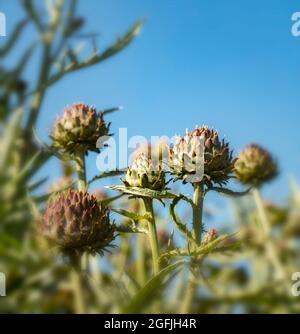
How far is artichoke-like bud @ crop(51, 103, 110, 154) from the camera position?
3.40ft

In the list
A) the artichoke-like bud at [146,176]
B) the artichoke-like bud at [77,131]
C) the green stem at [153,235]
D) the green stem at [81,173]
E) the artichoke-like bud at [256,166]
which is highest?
the artichoke-like bud at [256,166]

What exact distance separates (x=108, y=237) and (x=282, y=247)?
1.46ft

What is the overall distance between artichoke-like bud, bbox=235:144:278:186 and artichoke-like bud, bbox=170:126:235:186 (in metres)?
0.72

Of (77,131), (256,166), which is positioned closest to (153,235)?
(77,131)

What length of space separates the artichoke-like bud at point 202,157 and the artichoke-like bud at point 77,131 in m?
0.26

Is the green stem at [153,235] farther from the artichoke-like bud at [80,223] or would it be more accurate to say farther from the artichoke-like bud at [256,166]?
the artichoke-like bud at [256,166]

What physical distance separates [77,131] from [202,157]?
1.00ft

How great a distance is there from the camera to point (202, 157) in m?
0.83

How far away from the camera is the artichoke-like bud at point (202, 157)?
0.80 m

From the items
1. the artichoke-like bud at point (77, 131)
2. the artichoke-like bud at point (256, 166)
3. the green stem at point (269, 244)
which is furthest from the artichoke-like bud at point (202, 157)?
the artichoke-like bud at point (256, 166)

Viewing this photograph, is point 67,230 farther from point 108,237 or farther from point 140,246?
point 140,246
